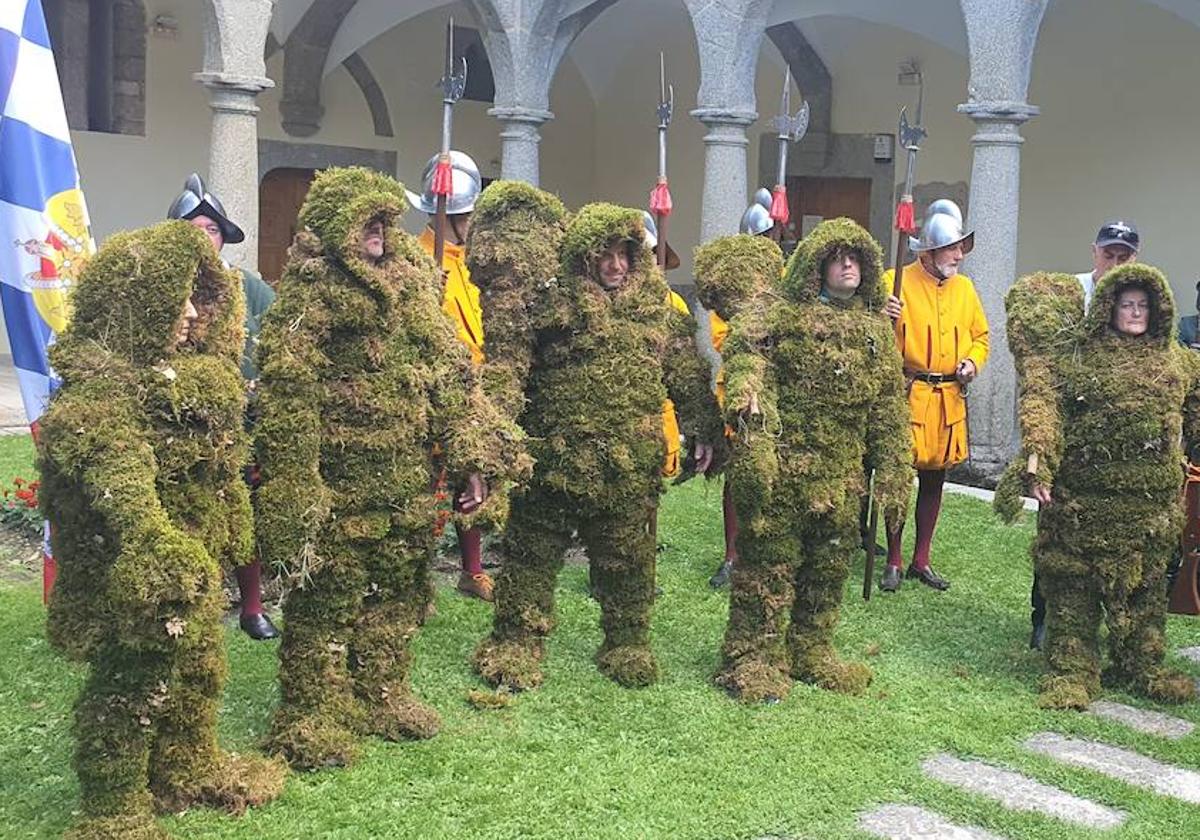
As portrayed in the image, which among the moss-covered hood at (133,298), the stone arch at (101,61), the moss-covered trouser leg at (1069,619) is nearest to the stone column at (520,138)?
the stone arch at (101,61)

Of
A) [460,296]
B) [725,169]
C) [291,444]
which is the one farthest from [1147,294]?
[725,169]

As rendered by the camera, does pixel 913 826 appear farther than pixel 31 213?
No

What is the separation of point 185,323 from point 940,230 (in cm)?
426

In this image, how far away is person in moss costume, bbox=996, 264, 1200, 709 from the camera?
5.26 meters

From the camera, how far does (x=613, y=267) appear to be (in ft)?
17.0

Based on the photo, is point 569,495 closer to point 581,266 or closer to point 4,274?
point 581,266

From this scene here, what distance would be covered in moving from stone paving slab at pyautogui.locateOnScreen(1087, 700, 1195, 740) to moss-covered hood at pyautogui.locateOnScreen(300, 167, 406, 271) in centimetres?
340

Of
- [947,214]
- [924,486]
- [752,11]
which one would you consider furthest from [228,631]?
[752,11]

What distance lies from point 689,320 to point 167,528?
2.56 metres

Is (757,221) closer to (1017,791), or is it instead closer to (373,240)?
(373,240)

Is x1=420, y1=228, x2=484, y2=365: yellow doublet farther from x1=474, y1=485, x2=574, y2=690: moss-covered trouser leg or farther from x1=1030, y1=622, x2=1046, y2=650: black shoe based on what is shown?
x1=1030, y1=622, x2=1046, y2=650: black shoe

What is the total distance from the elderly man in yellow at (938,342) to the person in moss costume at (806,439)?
61.6 inches

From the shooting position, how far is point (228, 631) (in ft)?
19.0

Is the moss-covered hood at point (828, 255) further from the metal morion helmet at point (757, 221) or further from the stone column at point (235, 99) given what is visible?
the stone column at point (235, 99)
